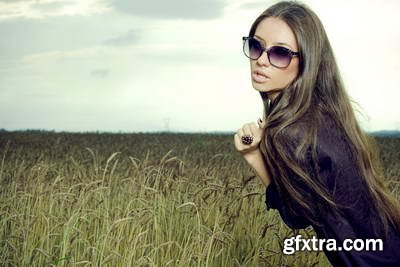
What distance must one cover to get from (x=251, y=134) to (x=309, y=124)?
0.73 feet

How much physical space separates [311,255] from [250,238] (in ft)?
1.44

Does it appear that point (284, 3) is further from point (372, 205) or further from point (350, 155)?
point (372, 205)

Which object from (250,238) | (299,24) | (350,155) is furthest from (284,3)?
(250,238)

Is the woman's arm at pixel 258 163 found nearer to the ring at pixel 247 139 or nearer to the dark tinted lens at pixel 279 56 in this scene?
the ring at pixel 247 139

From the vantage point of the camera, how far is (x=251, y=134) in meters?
2.33

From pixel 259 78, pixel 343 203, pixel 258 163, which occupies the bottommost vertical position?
pixel 343 203

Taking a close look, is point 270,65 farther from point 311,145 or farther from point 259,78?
point 311,145

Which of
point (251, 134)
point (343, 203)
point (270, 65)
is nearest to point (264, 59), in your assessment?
point (270, 65)

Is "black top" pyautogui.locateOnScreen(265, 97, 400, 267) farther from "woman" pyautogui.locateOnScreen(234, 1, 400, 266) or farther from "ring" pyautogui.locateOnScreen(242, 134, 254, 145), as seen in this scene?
"ring" pyautogui.locateOnScreen(242, 134, 254, 145)

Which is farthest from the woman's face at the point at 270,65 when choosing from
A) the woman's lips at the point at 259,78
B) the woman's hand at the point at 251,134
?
the woman's hand at the point at 251,134

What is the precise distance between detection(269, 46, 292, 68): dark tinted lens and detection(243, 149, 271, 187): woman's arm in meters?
0.33

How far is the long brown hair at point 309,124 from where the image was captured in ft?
7.23

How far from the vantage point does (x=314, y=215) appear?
2316 millimetres

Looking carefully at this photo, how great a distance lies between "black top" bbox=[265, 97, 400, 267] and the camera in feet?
7.25
